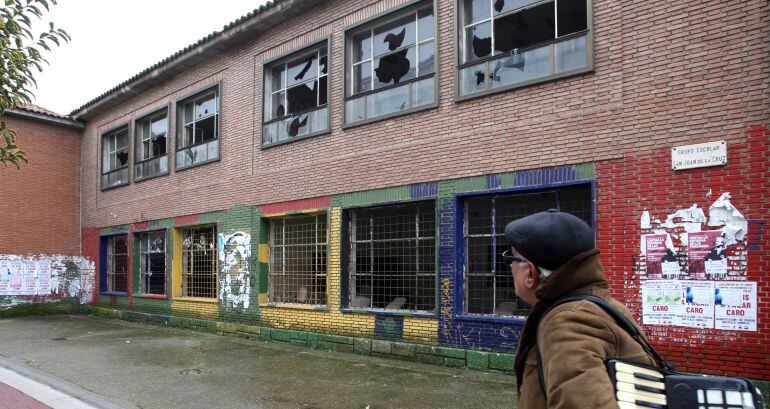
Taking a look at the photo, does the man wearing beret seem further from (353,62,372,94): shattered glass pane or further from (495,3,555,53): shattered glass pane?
(353,62,372,94): shattered glass pane

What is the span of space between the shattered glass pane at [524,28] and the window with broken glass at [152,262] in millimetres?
11260

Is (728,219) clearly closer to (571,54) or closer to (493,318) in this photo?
(571,54)

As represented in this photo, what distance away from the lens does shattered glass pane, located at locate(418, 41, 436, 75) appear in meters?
9.65

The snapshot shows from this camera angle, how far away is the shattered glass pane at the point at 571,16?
798 cm

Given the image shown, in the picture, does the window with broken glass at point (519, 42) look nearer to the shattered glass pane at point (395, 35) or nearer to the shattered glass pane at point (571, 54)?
the shattered glass pane at point (571, 54)

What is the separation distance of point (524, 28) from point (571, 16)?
2.37ft

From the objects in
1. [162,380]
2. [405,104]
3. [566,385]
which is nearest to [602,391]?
[566,385]

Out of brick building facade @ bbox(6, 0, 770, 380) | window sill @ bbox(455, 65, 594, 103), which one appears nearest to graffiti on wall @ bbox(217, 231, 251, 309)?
brick building facade @ bbox(6, 0, 770, 380)

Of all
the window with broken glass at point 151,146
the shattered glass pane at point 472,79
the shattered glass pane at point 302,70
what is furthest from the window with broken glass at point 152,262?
the shattered glass pane at point 472,79

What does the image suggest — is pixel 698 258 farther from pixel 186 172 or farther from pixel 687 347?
pixel 186 172

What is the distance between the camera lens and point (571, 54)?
795cm

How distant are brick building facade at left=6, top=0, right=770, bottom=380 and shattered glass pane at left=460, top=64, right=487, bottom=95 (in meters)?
0.03

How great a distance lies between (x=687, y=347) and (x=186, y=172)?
486 inches

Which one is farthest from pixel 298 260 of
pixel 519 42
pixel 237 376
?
pixel 519 42
